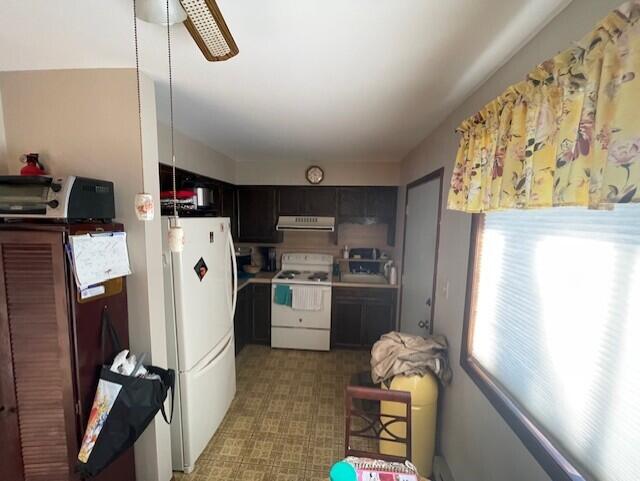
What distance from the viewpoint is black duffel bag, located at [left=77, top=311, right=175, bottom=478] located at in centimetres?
118

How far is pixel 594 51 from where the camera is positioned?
647 millimetres

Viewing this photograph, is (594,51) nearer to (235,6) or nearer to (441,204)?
(235,6)

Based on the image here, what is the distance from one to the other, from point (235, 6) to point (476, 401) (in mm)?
2038

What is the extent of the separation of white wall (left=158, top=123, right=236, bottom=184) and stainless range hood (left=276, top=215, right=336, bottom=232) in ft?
2.95

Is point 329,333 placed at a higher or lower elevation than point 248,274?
lower

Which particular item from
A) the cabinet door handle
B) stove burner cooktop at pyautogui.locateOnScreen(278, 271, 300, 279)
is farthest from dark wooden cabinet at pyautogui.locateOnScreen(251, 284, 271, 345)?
the cabinet door handle

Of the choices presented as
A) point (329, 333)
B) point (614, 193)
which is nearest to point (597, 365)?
point (614, 193)

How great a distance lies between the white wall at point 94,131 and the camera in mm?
1364

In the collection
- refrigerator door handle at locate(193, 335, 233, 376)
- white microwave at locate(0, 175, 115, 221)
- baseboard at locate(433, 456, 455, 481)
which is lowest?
baseboard at locate(433, 456, 455, 481)

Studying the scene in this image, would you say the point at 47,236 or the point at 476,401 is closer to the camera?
the point at 47,236

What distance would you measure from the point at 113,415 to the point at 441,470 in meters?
1.94

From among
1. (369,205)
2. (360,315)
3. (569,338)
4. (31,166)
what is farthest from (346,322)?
(31,166)

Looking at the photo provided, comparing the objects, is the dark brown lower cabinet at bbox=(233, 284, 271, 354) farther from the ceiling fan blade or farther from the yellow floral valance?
the yellow floral valance

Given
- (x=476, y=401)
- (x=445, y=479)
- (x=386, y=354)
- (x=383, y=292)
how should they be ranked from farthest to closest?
(x=383, y=292) → (x=386, y=354) → (x=445, y=479) → (x=476, y=401)
